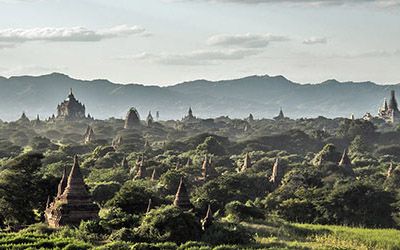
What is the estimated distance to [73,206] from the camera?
40406 millimetres

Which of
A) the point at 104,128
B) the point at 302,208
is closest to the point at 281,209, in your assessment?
the point at 302,208

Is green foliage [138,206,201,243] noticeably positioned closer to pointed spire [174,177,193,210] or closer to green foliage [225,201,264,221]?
pointed spire [174,177,193,210]

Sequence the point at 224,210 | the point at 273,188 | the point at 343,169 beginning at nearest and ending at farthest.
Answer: the point at 224,210
the point at 273,188
the point at 343,169

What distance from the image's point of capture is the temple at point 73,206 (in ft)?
132

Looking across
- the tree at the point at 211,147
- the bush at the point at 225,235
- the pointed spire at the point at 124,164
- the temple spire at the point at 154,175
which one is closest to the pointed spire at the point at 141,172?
the temple spire at the point at 154,175

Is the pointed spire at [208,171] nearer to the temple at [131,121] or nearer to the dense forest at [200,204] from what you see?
the dense forest at [200,204]

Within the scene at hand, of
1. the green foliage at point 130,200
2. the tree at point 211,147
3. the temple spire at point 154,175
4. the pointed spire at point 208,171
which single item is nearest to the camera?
the green foliage at point 130,200

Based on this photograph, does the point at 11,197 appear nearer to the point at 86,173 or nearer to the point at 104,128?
the point at 86,173

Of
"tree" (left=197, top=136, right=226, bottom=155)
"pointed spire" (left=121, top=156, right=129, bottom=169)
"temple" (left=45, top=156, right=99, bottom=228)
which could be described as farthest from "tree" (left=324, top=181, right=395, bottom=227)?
"tree" (left=197, top=136, right=226, bottom=155)

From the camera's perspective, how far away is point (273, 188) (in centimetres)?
7094

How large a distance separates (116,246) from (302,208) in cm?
2382

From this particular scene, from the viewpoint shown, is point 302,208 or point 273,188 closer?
point 302,208

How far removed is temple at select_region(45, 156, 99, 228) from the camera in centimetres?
4022

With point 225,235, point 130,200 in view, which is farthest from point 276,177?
point 225,235
